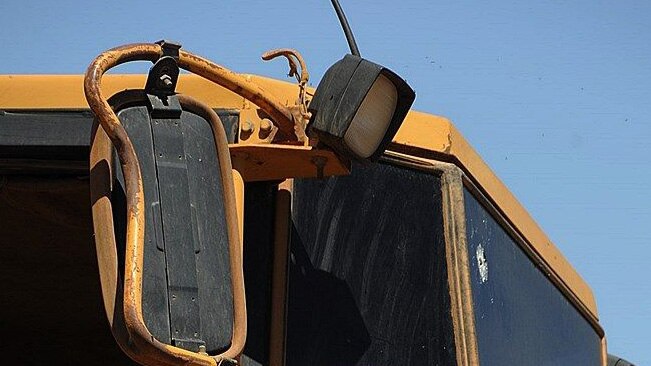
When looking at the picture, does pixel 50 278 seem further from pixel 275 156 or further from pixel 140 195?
pixel 140 195

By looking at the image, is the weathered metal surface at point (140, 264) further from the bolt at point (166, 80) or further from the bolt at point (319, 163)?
the bolt at point (319, 163)

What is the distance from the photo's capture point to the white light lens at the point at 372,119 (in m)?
2.08

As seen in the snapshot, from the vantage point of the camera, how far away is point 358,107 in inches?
80.9

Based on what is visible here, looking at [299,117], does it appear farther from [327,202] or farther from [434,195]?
[434,195]

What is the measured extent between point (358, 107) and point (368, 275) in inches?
15.8

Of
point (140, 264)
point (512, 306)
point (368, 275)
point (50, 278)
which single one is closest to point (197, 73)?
point (140, 264)

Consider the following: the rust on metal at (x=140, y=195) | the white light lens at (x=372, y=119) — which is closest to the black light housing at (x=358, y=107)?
the white light lens at (x=372, y=119)

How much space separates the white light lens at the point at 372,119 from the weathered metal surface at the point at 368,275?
0.19 metres

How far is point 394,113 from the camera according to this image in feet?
6.97

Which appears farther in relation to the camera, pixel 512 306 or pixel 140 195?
pixel 512 306

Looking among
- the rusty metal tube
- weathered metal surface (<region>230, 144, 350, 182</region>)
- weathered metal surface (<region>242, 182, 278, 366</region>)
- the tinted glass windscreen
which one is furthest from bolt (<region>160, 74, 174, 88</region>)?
the tinted glass windscreen

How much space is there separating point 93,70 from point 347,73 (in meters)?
0.40

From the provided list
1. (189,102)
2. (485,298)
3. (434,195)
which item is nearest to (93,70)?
(189,102)

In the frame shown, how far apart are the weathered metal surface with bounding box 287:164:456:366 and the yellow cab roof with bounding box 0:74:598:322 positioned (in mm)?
101
